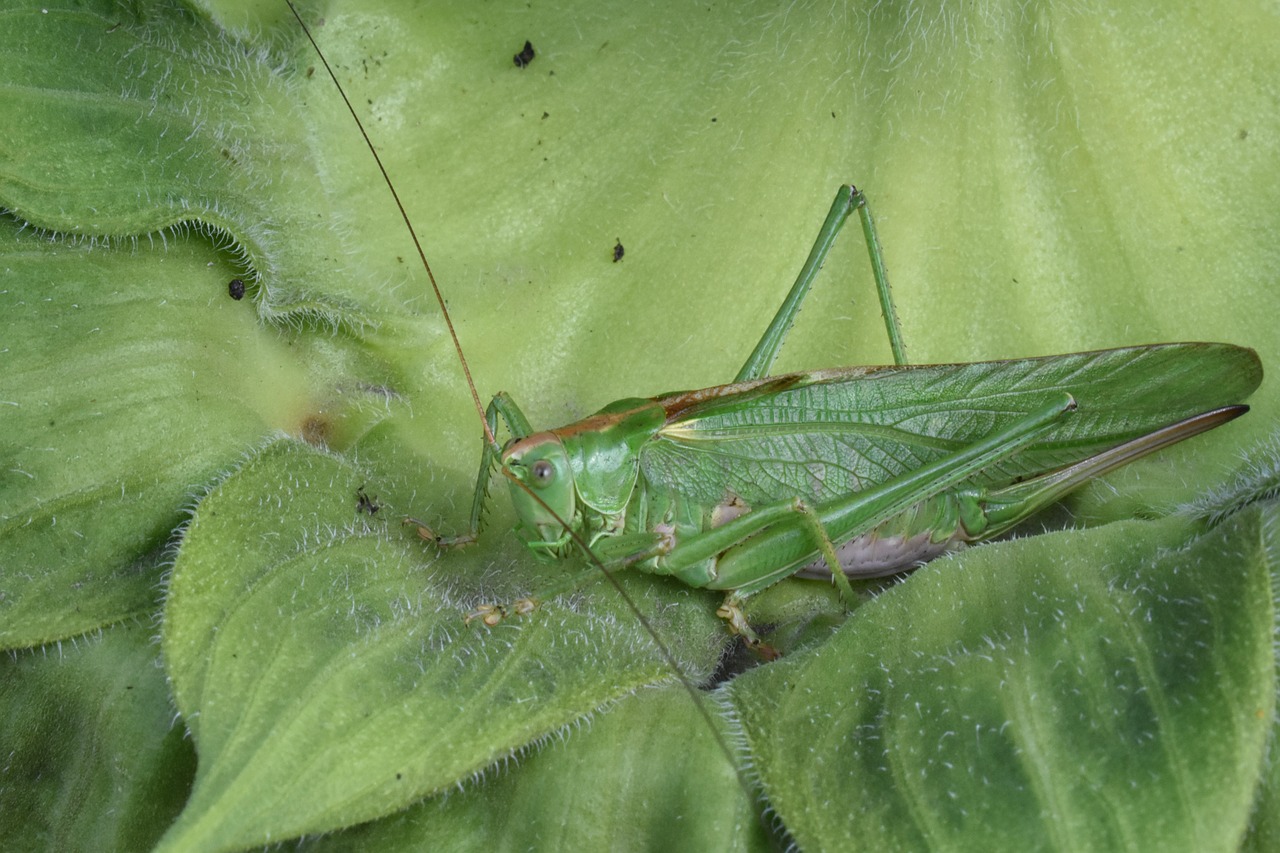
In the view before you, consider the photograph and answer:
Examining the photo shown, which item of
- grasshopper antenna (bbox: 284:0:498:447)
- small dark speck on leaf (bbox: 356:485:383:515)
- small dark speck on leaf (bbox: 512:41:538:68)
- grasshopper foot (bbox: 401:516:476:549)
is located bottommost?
grasshopper foot (bbox: 401:516:476:549)

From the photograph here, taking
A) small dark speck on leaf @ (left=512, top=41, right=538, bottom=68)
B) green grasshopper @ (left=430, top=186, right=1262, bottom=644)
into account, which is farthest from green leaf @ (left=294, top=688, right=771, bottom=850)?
small dark speck on leaf @ (left=512, top=41, right=538, bottom=68)

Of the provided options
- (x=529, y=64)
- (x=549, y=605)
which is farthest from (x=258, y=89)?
(x=549, y=605)

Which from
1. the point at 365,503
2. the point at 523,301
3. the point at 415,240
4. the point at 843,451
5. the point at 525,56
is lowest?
the point at 843,451

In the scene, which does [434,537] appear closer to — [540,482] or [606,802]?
[540,482]

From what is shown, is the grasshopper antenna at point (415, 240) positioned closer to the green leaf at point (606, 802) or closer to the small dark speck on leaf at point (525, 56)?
the small dark speck on leaf at point (525, 56)

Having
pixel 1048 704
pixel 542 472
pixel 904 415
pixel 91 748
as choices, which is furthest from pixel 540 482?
pixel 1048 704

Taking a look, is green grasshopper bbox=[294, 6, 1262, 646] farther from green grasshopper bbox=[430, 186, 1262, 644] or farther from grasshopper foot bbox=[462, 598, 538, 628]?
grasshopper foot bbox=[462, 598, 538, 628]
